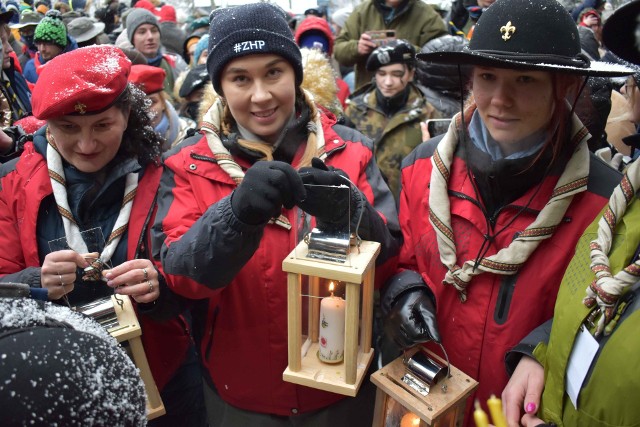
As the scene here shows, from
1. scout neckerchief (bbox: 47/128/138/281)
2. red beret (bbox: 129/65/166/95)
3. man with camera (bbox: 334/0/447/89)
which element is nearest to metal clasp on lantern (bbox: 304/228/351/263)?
scout neckerchief (bbox: 47/128/138/281)

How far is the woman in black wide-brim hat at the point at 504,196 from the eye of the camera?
158 centimetres

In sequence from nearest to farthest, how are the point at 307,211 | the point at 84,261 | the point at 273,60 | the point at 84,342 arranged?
the point at 84,342 → the point at 307,211 → the point at 84,261 → the point at 273,60

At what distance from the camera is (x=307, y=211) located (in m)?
1.58

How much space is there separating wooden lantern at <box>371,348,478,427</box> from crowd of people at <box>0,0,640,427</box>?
121 millimetres

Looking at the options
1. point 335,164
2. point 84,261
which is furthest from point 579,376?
point 84,261

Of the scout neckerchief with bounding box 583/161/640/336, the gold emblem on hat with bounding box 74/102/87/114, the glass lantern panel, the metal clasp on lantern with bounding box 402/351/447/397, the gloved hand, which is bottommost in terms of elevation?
the glass lantern panel

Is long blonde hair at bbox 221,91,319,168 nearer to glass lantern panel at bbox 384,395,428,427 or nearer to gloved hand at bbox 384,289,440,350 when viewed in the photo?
gloved hand at bbox 384,289,440,350

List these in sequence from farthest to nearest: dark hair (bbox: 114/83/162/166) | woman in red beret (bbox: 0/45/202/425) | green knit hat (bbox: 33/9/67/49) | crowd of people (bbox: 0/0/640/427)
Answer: green knit hat (bbox: 33/9/67/49) → dark hair (bbox: 114/83/162/166) → woman in red beret (bbox: 0/45/202/425) → crowd of people (bbox: 0/0/640/427)

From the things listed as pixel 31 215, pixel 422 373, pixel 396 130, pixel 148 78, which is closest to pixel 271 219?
pixel 422 373

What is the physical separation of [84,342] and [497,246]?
138 cm

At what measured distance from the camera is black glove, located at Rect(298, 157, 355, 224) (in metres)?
1.56

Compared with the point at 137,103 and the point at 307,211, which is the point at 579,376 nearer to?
the point at 307,211

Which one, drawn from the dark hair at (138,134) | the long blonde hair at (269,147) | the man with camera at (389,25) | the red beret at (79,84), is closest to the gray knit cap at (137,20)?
the man with camera at (389,25)

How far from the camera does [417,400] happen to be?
1515mm
